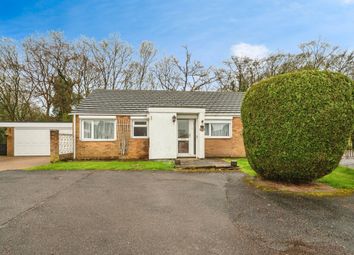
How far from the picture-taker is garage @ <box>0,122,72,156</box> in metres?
18.1

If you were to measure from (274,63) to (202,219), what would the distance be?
1081 inches

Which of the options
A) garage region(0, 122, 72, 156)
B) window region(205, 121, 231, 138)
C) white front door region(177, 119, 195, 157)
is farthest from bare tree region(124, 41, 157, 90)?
white front door region(177, 119, 195, 157)

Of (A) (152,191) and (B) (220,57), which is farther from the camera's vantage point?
(B) (220,57)

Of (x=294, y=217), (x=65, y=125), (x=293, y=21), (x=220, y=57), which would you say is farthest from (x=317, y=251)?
(x=220, y=57)

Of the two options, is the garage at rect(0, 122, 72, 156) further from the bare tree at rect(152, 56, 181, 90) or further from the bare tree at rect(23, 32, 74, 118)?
the bare tree at rect(152, 56, 181, 90)

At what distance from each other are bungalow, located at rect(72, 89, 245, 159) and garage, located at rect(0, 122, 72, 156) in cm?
519

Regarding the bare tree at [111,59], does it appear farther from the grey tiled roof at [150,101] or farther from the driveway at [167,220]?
the driveway at [167,220]

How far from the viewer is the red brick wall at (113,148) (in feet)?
44.9

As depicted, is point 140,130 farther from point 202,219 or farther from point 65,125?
point 202,219

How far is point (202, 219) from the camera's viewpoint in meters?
4.57

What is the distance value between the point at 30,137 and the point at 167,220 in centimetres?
1814

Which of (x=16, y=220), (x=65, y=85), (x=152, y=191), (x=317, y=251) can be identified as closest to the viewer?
(x=317, y=251)

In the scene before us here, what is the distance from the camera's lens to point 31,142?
18.3 m

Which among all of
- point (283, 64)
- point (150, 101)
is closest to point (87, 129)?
point (150, 101)
